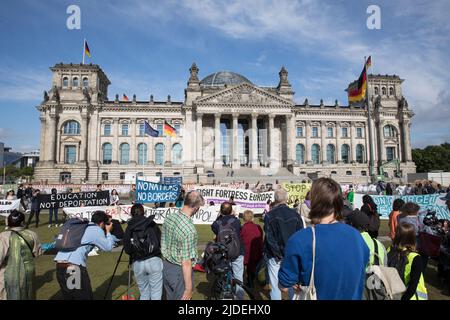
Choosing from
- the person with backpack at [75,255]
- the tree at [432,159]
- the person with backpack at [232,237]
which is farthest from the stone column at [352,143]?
the person with backpack at [75,255]

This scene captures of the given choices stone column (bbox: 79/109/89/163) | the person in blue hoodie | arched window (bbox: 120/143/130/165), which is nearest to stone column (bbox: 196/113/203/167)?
arched window (bbox: 120/143/130/165)

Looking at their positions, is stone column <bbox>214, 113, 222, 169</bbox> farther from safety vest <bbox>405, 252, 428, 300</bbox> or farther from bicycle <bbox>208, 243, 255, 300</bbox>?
safety vest <bbox>405, 252, 428, 300</bbox>

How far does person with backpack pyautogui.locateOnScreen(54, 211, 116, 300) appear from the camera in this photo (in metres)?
4.88

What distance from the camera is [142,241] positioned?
15.6 feet

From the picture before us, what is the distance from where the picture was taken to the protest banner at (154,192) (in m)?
16.4

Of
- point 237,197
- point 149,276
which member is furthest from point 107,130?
point 149,276

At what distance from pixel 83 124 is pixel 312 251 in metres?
58.3

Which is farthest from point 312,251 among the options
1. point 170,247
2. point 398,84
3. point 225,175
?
point 398,84

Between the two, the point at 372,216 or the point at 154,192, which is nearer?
the point at 372,216

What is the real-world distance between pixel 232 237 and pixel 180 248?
1.73m

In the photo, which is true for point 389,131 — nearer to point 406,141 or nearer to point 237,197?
point 406,141

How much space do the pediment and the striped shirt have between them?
166 feet

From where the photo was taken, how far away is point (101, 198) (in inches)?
645
